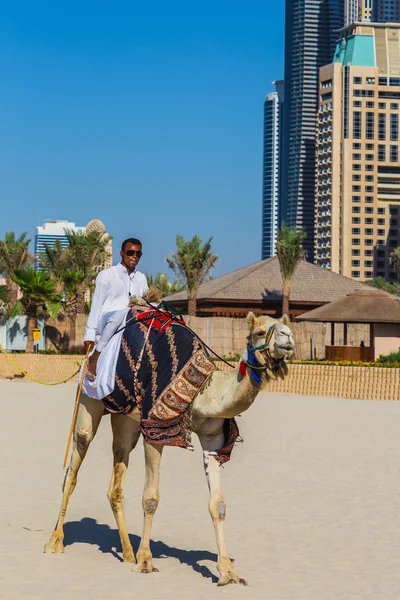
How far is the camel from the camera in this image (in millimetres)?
7477

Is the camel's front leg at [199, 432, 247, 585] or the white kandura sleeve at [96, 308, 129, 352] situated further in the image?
the white kandura sleeve at [96, 308, 129, 352]

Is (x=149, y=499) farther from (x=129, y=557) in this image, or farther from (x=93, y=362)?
(x=93, y=362)

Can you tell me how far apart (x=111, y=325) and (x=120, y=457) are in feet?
3.77

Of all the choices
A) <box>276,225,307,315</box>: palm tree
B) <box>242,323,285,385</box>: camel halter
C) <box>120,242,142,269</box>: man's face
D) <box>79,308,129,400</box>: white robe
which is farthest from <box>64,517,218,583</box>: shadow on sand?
<box>276,225,307,315</box>: palm tree

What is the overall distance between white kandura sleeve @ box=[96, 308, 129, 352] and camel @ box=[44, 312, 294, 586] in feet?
1.84

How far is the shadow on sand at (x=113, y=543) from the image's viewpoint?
28.7ft

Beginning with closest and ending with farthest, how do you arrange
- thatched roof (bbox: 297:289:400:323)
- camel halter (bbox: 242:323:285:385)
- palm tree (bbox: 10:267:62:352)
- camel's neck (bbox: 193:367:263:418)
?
camel halter (bbox: 242:323:285:385), camel's neck (bbox: 193:367:263:418), thatched roof (bbox: 297:289:400:323), palm tree (bbox: 10:267:62:352)

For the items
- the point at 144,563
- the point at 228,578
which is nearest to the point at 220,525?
the point at 228,578

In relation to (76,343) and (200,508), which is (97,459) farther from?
(76,343)

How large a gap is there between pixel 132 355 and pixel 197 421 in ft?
2.63

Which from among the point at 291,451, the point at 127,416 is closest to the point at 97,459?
the point at 291,451

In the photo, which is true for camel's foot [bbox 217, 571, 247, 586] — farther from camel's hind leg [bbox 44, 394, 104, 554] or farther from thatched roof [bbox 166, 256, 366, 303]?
thatched roof [bbox 166, 256, 366, 303]

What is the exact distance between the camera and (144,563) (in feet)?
27.1

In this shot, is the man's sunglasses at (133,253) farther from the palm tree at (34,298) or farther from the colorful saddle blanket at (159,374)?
the palm tree at (34,298)
